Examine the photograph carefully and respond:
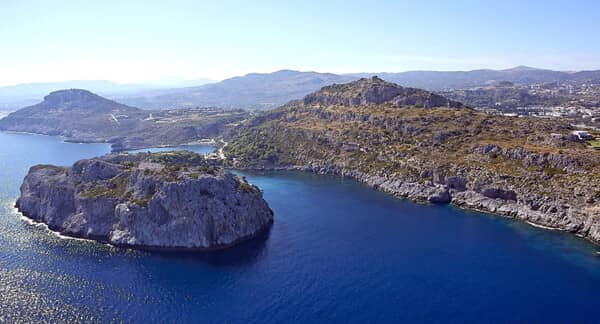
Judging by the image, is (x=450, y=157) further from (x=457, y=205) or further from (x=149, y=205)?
(x=149, y=205)

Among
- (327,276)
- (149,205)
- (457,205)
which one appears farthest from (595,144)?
(149,205)

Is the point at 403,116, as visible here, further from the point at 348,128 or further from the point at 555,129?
the point at 555,129

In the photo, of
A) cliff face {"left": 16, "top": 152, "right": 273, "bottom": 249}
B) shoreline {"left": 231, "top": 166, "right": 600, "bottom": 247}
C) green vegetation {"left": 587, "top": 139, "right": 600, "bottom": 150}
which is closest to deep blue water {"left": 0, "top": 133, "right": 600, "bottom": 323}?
shoreline {"left": 231, "top": 166, "right": 600, "bottom": 247}

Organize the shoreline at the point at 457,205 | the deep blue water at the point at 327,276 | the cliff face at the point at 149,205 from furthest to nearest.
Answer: the shoreline at the point at 457,205, the cliff face at the point at 149,205, the deep blue water at the point at 327,276

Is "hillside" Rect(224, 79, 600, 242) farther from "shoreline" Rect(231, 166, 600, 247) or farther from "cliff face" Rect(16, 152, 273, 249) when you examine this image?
"cliff face" Rect(16, 152, 273, 249)

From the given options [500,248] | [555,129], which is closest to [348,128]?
[555,129]

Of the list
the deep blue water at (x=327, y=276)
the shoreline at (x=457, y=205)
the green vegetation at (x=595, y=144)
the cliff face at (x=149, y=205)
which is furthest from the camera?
the green vegetation at (x=595, y=144)

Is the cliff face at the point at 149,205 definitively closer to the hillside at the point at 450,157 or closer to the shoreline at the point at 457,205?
the shoreline at the point at 457,205

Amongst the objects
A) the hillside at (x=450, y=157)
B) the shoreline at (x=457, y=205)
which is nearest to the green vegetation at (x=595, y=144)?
the hillside at (x=450, y=157)
